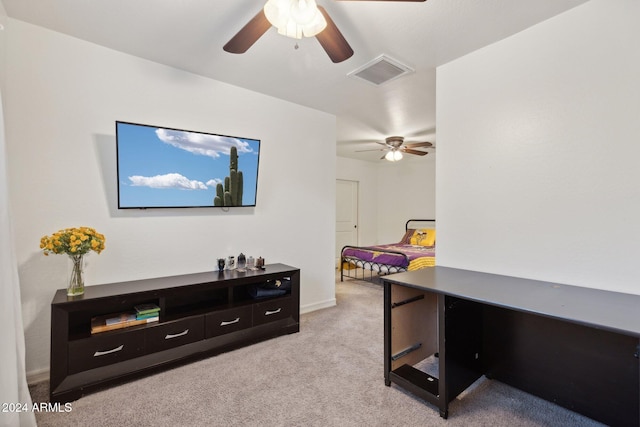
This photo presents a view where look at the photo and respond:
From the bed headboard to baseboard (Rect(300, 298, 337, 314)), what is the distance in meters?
3.59

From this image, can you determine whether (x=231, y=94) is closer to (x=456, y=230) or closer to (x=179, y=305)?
(x=179, y=305)

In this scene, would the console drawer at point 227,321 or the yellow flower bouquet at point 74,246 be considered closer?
the yellow flower bouquet at point 74,246

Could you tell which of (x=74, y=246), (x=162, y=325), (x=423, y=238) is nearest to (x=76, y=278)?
(x=74, y=246)

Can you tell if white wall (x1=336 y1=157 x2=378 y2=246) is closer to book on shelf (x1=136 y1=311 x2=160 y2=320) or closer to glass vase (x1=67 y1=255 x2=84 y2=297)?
book on shelf (x1=136 y1=311 x2=160 y2=320)

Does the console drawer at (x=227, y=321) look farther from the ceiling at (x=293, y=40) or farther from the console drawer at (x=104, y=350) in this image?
the ceiling at (x=293, y=40)

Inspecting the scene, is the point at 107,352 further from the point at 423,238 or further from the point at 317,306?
the point at 423,238

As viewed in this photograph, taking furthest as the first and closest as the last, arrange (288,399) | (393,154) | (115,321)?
(393,154) → (115,321) → (288,399)

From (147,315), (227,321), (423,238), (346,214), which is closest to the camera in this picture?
(147,315)

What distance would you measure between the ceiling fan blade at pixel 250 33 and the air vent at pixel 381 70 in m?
1.10

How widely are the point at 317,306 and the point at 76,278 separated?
2399 mm

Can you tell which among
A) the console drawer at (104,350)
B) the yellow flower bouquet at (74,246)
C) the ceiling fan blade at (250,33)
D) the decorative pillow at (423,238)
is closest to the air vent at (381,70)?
the ceiling fan blade at (250,33)

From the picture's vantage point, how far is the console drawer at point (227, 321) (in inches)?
→ 97.2

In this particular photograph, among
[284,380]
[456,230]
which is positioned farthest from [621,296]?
[284,380]

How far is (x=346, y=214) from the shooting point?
Answer: 22.8 ft
